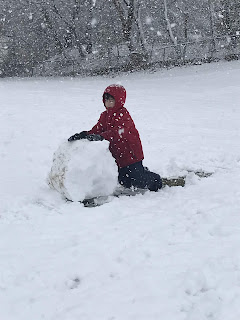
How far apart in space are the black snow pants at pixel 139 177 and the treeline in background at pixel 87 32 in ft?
78.1

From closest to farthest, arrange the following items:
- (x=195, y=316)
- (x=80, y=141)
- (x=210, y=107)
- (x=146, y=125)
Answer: (x=195, y=316) < (x=80, y=141) < (x=146, y=125) < (x=210, y=107)

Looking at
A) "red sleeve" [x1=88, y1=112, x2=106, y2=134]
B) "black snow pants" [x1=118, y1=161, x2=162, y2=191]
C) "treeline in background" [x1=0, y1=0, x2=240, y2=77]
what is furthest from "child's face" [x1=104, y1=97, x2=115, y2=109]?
"treeline in background" [x1=0, y1=0, x2=240, y2=77]

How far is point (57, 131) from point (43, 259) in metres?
6.76

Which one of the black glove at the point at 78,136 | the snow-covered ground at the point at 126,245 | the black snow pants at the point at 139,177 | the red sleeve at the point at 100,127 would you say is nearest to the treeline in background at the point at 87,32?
the snow-covered ground at the point at 126,245

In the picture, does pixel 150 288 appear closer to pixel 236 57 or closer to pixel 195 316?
pixel 195 316

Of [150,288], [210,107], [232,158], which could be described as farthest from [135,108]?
[150,288]

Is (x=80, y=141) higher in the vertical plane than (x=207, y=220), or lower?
higher

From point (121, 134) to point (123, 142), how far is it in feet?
0.38

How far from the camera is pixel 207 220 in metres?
4.67

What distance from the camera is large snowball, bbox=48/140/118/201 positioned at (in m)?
5.42

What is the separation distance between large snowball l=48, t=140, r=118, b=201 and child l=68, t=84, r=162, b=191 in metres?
0.30

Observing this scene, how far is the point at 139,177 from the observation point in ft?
19.4

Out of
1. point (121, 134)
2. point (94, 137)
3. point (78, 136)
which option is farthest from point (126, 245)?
point (121, 134)

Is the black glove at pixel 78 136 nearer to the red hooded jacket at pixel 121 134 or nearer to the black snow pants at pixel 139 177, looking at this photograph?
the red hooded jacket at pixel 121 134
